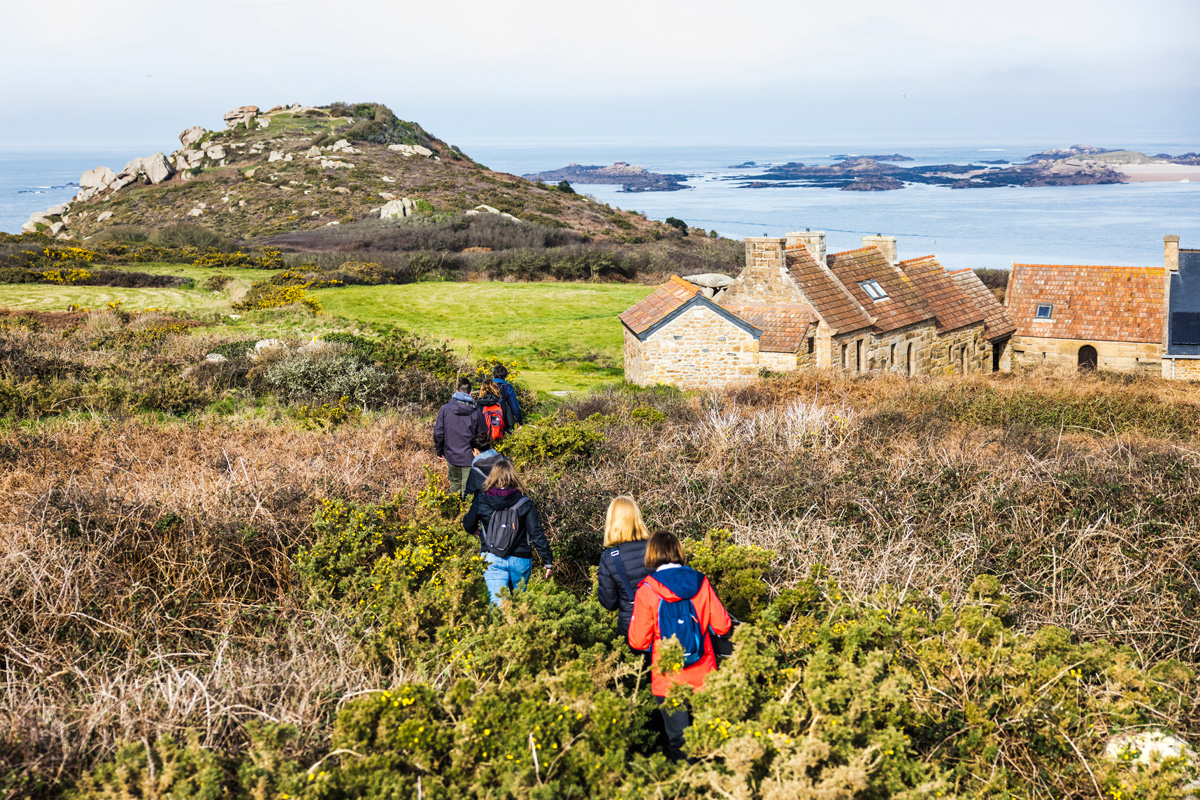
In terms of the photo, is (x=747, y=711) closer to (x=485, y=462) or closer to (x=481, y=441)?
(x=485, y=462)

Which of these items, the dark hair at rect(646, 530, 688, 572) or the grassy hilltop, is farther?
the dark hair at rect(646, 530, 688, 572)

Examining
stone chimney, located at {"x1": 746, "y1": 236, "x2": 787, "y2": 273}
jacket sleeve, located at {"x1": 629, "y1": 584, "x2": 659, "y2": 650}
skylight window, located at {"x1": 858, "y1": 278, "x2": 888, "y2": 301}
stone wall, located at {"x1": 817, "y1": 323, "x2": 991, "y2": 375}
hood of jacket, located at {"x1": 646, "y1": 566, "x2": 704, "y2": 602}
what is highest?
stone chimney, located at {"x1": 746, "y1": 236, "x2": 787, "y2": 273}

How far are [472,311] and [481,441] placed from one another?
22.4 m

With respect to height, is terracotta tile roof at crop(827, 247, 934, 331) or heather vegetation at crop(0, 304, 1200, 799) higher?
terracotta tile roof at crop(827, 247, 934, 331)

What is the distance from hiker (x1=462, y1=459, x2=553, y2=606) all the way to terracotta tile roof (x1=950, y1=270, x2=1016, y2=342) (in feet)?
93.2

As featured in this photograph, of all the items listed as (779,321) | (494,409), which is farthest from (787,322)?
(494,409)

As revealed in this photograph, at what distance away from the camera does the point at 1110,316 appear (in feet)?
119

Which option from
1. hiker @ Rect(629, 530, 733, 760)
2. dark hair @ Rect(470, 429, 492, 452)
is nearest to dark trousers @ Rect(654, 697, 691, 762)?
hiker @ Rect(629, 530, 733, 760)

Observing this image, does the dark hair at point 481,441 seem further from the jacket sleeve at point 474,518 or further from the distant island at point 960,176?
the distant island at point 960,176

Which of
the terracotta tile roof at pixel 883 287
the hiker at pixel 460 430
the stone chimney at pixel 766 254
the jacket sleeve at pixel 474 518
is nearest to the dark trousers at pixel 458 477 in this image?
the hiker at pixel 460 430

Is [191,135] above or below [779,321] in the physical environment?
above

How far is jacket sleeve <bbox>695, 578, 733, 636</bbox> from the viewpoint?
5109mm

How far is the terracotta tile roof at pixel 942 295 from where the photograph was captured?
2866 cm

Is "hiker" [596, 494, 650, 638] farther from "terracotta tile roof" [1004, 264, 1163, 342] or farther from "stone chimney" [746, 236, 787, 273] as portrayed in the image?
"terracotta tile roof" [1004, 264, 1163, 342]
